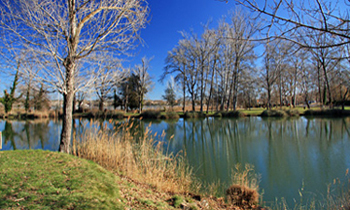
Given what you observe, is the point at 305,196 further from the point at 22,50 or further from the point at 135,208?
the point at 22,50

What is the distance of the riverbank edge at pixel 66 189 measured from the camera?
2168mm

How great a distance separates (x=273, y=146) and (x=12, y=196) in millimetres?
8724

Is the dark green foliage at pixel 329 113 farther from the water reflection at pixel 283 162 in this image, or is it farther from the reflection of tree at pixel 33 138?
the reflection of tree at pixel 33 138

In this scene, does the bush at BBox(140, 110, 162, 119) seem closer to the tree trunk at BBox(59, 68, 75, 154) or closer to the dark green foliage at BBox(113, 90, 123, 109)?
the dark green foliage at BBox(113, 90, 123, 109)

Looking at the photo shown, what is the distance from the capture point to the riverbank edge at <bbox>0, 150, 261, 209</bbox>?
2.17 meters

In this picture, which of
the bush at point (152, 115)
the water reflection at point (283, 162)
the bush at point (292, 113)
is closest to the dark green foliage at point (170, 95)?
the bush at point (152, 115)

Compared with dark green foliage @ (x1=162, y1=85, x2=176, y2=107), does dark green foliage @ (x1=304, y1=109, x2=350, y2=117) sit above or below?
below

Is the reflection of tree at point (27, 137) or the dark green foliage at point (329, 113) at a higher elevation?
the dark green foliage at point (329, 113)

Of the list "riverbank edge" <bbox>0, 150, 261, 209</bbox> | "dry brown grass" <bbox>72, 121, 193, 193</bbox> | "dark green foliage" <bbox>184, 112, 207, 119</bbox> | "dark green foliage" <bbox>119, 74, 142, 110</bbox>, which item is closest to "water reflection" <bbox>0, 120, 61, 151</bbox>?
"dry brown grass" <bbox>72, 121, 193, 193</bbox>

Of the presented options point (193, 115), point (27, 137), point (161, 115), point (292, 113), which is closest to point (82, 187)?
point (27, 137)

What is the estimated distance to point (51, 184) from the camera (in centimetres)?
263

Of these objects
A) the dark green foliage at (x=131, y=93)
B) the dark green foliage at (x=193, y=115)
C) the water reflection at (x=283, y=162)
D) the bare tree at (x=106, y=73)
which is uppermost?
the dark green foliage at (x=131, y=93)

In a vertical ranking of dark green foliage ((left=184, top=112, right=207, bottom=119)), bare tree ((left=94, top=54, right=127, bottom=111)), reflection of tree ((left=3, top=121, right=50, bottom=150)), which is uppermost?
bare tree ((left=94, top=54, right=127, bottom=111))

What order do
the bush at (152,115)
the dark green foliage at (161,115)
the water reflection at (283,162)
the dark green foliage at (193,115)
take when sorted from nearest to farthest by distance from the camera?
1. the water reflection at (283,162)
2. the dark green foliage at (161,115)
3. the dark green foliage at (193,115)
4. the bush at (152,115)
